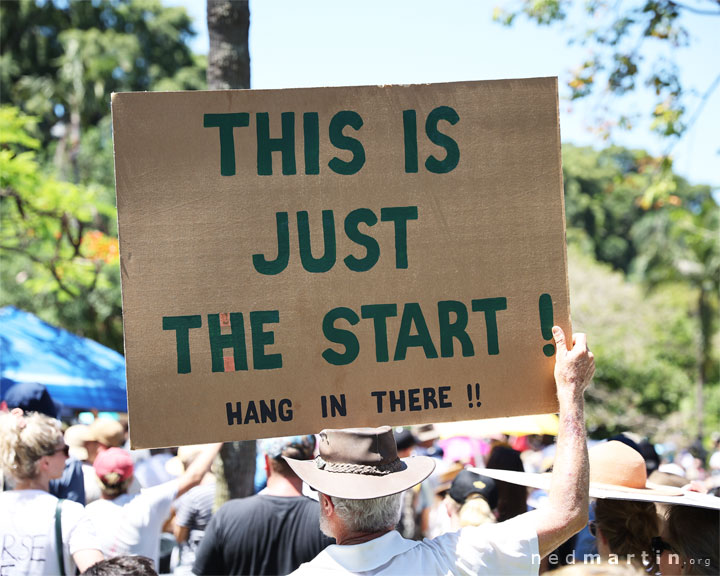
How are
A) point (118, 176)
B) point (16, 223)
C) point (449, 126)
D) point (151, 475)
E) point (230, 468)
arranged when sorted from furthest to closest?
1. point (16, 223)
2. point (151, 475)
3. point (230, 468)
4. point (449, 126)
5. point (118, 176)

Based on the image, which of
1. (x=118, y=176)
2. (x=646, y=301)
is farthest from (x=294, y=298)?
(x=646, y=301)

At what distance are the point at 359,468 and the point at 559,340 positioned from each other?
0.75 meters

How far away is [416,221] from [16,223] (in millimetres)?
6820

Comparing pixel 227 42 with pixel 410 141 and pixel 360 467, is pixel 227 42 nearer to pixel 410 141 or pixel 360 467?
pixel 410 141

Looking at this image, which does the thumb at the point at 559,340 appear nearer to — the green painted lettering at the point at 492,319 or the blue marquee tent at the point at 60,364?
the green painted lettering at the point at 492,319

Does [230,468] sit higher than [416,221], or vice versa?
[416,221]

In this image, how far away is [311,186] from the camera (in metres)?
2.49

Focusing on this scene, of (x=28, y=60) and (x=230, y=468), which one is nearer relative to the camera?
(x=230, y=468)

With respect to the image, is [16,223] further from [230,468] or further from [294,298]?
[294,298]

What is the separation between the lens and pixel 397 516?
2.24 meters

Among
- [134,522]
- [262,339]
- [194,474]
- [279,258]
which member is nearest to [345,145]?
[279,258]

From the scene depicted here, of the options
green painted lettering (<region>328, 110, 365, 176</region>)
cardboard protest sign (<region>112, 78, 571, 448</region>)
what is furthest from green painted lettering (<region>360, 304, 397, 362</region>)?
green painted lettering (<region>328, 110, 365, 176</region>)


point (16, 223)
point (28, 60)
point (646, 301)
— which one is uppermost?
point (28, 60)

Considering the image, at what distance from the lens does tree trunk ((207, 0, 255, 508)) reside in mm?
4613
